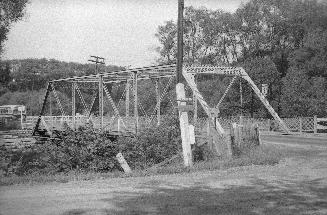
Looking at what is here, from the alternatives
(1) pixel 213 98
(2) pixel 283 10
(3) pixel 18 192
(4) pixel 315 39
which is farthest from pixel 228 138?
(2) pixel 283 10

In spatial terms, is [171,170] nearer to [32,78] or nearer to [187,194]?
[187,194]

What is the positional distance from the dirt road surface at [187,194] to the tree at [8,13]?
25.6 metres

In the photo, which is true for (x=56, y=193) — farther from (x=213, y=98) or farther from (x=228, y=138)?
(x=213, y=98)

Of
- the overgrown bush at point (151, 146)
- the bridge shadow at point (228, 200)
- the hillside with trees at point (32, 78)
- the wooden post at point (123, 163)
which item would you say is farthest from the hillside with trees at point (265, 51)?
the hillside with trees at point (32, 78)

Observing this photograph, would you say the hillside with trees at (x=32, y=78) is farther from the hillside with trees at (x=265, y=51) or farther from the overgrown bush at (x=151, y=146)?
the overgrown bush at (x=151, y=146)

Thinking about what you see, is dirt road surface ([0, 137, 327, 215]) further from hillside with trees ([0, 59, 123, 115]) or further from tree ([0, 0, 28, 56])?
hillside with trees ([0, 59, 123, 115])

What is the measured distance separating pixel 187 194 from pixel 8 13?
97.1 feet

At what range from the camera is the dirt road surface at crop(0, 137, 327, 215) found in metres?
7.01

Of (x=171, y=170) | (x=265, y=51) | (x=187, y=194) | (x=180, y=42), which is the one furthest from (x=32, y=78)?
(x=187, y=194)

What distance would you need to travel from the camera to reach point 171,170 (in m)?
11.8

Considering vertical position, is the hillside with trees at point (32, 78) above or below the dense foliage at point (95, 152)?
above

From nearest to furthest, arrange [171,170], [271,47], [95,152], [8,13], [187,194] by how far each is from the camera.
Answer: [187,194] → [171,170] → [95,152] → [8,13] → [271,47]

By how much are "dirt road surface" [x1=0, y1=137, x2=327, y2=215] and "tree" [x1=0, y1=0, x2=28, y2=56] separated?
1008 inches

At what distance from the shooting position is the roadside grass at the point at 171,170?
1076cm
